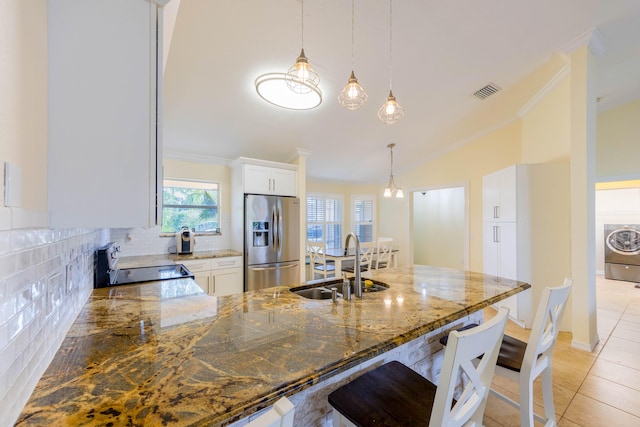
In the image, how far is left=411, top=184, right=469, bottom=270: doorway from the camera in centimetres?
618

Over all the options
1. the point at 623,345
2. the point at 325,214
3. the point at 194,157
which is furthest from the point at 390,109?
the point at 325,214

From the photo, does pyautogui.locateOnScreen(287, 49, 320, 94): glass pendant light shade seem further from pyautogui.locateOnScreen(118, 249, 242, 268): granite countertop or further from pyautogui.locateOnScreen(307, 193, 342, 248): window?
pyautogui.locateOnScreen(307, 193, 342, 248): window

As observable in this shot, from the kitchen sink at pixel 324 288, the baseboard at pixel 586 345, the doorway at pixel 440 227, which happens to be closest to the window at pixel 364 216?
the doorway at pixel 440 227

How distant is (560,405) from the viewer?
183 cm

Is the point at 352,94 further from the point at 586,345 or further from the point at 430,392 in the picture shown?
the point at 586,345

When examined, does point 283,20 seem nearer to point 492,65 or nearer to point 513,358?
point 492,65

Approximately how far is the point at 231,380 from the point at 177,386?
5.5 inches

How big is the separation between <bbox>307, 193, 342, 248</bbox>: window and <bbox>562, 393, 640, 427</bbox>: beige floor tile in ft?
14.9

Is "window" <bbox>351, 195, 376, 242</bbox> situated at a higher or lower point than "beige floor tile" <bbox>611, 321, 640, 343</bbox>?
higher

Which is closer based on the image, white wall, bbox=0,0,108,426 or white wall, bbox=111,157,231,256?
white wall, bbox=0,0,108,426

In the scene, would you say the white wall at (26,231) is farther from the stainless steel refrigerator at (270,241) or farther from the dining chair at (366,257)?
the dining chair at (366,257)

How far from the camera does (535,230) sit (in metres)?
3.12

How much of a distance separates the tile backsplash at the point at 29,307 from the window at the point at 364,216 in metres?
5.67

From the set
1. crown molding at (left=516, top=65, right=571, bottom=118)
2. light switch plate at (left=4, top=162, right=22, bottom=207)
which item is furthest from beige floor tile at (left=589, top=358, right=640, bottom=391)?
light switch plate at (left=4, top=162, right=22, bottom=207)
